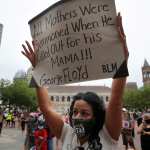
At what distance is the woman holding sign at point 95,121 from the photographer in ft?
10.4

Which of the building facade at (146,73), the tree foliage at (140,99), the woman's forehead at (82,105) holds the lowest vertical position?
the woman's forehead at (82,105)

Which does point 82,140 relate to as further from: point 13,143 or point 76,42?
point 13,143

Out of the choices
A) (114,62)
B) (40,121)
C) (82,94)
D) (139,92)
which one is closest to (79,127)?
(82,94)

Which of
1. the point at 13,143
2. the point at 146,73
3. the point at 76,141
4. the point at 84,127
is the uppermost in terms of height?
the point at 146,73

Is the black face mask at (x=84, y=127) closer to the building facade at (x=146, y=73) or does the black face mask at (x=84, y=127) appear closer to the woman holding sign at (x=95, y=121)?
the woman holding sign at (x=95, y=121)

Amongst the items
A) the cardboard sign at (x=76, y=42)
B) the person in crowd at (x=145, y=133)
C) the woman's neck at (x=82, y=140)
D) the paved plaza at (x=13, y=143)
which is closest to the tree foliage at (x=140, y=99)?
the paved plaza at (x=13, y=143)

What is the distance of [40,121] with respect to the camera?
9695 mm

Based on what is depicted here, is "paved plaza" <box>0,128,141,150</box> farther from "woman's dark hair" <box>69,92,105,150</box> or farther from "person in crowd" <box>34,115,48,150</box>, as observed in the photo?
"woman's dark hair" <box>69,92,105,150</box>

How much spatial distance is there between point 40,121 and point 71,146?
6549 millimetres

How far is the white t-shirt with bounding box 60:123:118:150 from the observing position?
3.16 metres

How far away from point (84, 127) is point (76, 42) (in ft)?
3.19

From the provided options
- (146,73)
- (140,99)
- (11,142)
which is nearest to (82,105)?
(11,142)

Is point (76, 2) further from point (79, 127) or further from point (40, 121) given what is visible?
point (40, 121)

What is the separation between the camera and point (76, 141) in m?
3.23
